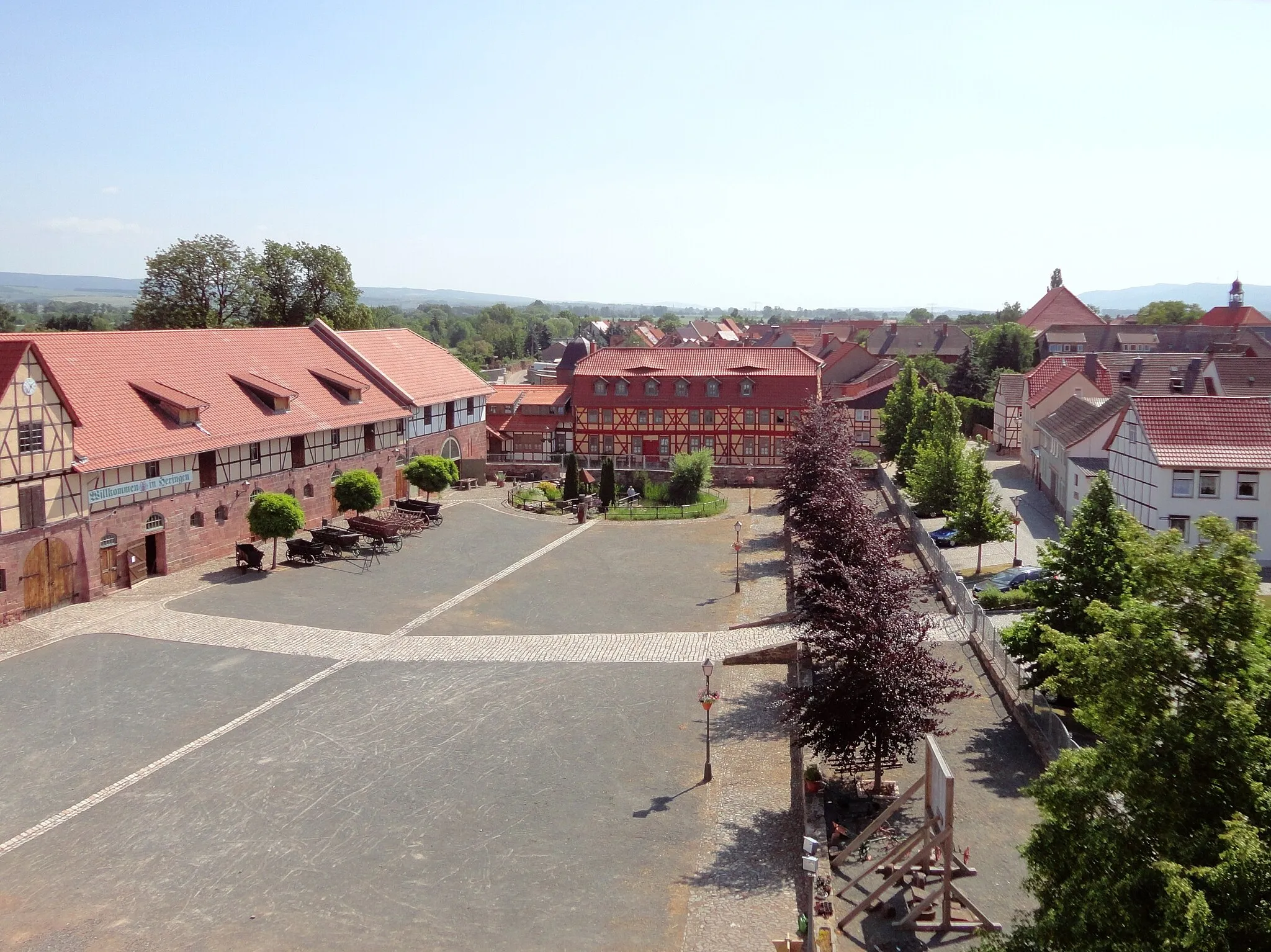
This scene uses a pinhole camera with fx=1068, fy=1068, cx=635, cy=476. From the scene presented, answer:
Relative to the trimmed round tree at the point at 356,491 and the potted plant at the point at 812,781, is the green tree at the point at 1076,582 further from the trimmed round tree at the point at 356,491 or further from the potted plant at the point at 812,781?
the trimmed round tree at the point at 356,491

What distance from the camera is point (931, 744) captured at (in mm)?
14078

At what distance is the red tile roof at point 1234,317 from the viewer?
110 meters

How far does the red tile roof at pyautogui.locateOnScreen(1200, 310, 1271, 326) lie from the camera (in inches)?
4341

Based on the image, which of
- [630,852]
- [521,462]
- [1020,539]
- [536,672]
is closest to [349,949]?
[630,852]

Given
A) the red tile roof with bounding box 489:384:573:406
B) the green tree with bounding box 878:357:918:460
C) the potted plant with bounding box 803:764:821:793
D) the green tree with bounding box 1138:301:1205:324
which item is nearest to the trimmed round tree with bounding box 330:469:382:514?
the red tile roof with bounding box 489:384:573:406

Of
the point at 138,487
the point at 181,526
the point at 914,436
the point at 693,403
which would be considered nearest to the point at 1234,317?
the point at 914,436

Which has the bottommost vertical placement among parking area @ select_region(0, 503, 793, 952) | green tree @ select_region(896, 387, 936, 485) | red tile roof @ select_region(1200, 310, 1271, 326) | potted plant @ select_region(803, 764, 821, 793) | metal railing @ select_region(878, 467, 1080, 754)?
parking area @ select_region(0, 503, 793, 952)

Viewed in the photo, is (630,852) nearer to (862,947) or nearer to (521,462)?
(862,947)

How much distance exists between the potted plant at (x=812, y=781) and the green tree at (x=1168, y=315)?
123 meters

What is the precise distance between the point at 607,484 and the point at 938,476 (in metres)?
13.9

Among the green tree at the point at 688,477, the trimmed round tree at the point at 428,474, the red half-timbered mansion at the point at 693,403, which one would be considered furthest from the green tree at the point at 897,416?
the trimmed round tree at the point at 428,474

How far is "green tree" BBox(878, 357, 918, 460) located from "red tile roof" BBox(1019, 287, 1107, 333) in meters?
65.5

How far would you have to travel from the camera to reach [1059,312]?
388 feet

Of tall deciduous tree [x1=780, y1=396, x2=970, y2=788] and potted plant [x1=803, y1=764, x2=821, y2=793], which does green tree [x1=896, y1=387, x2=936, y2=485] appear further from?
potted plant [x1=803, y1=764, x2=821, y2=793]
